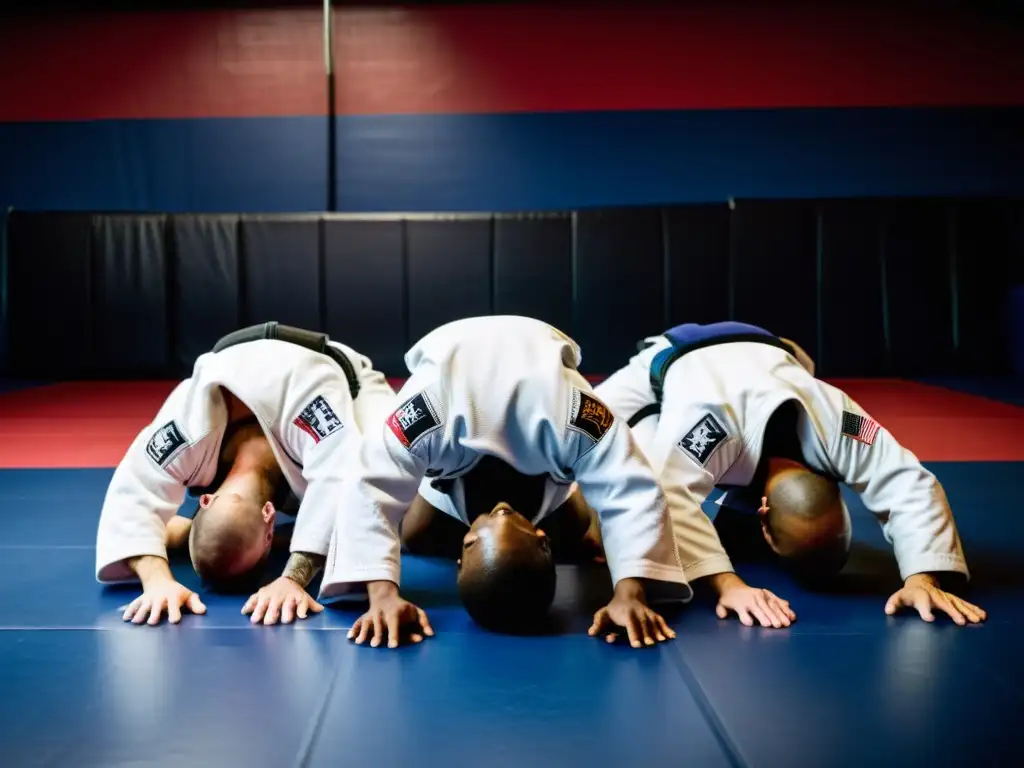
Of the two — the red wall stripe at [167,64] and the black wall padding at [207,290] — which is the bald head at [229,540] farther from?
the red wall stripe at [167,64]

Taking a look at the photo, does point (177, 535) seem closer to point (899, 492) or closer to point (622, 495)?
point (622, 495)

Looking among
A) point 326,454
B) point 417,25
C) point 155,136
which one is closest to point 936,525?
point 326,454

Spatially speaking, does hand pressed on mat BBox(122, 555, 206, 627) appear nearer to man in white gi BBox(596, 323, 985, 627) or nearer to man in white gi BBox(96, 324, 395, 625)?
man in white gi BBox(96, 324, 395, 625)

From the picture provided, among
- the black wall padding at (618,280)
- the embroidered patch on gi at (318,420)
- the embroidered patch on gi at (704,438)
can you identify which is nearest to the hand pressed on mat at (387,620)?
the embroidered patch on gi at (318,420)

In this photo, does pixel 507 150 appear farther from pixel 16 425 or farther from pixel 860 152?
pixel 16 425

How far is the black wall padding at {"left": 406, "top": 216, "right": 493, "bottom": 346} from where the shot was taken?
7078mm

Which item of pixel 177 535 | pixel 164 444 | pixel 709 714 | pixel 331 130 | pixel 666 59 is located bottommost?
pixel 709 714

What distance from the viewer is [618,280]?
697 cm

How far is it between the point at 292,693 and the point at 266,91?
6356 millimetres

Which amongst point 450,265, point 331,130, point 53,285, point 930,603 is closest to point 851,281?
point 450,265

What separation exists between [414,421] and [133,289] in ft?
17.6

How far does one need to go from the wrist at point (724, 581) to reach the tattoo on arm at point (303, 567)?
105 cm

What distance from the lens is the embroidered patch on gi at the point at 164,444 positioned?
2.69 metres

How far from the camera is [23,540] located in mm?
3057
